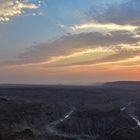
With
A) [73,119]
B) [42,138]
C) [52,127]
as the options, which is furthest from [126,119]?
[42,138]

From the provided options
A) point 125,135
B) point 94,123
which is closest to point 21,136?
point 125,135

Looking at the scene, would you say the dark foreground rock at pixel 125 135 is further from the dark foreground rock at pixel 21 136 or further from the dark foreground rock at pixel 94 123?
the dark foreground rock at pixel 94 123

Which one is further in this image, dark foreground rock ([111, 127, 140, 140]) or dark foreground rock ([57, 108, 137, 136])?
dark foreground rock ([57, 108, 137, 136])

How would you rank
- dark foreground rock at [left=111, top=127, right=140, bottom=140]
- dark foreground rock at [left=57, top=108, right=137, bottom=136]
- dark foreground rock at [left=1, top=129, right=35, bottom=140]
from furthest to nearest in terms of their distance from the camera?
dark foreground rock at [left=57, top=108, right=137, bottom=136], dark foreground rock at [left=111, top=127, right=140, bottom=140], dark foreground rock at [left=1, top=129, right=35, bottom=140]

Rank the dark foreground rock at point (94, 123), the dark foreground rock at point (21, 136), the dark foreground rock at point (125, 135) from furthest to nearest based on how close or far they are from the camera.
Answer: the dark foreground rock at point (94, 123)
the dark foreground rock at point (125, 135)
the dark foreground rock at point (21, 136)

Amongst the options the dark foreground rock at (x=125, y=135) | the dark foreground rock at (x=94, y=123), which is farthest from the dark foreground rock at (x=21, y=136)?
the dark foreground rock at (x=94, y=123)

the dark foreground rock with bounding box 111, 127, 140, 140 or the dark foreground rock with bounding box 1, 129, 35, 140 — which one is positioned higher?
the dark foreground rock with bounding box 1, 129, 35, 140

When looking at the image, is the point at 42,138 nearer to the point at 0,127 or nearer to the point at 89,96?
the point at 0,127

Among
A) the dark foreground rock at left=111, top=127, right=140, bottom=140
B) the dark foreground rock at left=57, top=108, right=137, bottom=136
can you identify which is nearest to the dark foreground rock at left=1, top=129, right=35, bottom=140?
the dark foreground rock at left=111, top=127, right=140, bottom=140

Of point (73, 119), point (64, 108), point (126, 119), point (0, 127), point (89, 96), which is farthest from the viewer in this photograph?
point (89, 96)

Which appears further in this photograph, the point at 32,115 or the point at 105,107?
the point at 105,107

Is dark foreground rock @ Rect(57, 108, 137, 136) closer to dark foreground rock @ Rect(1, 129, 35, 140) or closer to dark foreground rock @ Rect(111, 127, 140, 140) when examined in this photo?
dark foreground rock @ Rect(111, 127, 140, 140)
